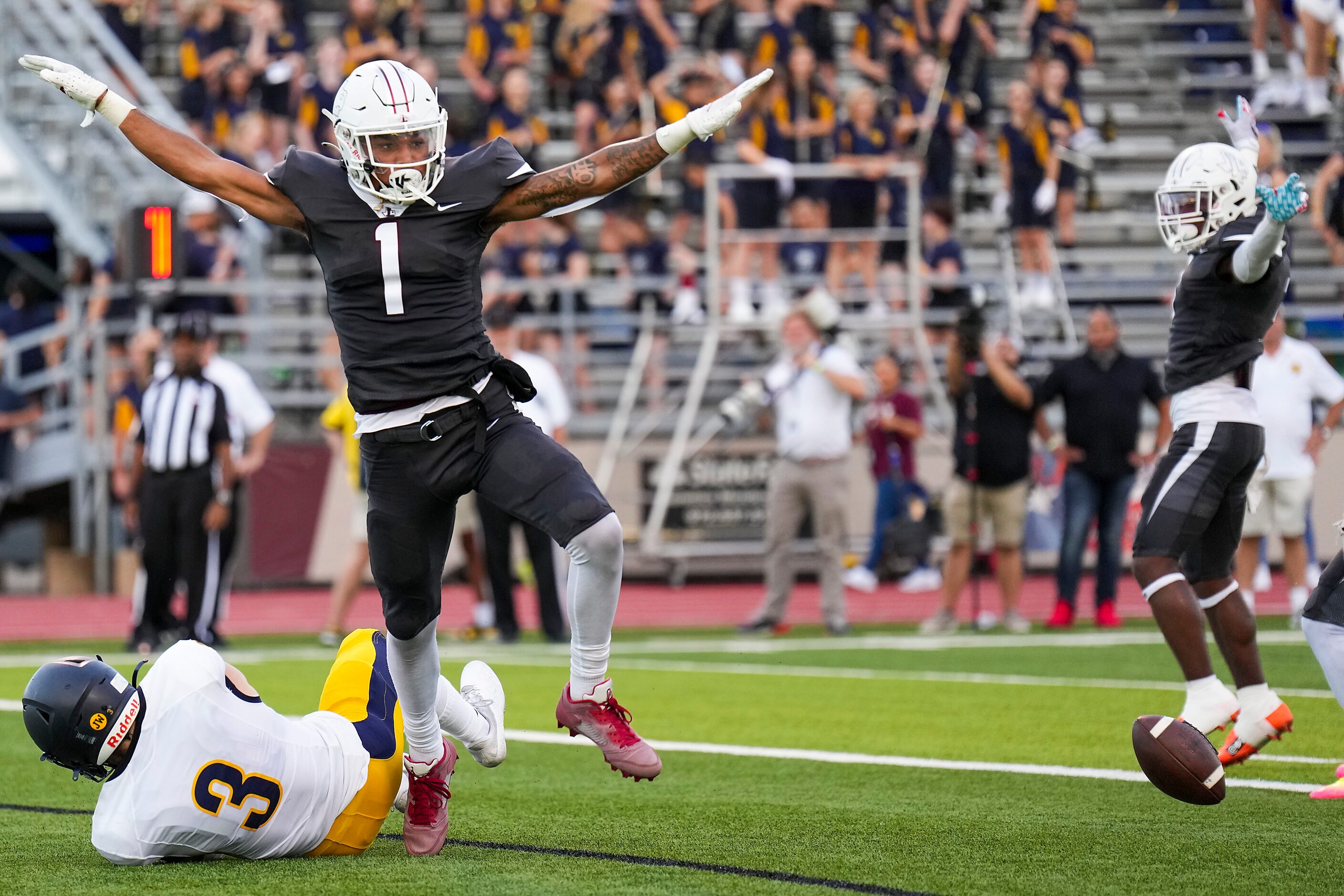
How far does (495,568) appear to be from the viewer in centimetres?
1106

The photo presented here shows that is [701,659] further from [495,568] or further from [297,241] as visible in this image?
[297,241]

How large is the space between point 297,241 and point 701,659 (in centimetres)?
895

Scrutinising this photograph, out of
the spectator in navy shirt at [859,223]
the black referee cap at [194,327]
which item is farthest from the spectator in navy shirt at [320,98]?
the black referee cap at [194,327]

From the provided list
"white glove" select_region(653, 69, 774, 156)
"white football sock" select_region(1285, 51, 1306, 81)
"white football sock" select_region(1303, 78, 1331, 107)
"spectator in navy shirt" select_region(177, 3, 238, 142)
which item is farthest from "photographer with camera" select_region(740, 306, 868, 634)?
"spectator in navy shirt" select_region(177, 3, 238, 142)

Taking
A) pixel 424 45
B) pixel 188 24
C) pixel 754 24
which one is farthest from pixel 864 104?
pixel 188 24

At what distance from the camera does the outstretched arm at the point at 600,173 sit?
15.9 feet

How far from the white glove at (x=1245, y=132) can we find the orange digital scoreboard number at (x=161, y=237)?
8.43m

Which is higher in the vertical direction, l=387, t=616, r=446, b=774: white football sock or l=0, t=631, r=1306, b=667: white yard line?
l=387, t=616, r=446, b=774: white football sock

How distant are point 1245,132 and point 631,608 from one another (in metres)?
8.29

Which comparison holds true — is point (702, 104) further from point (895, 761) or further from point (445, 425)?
point (445, 425)

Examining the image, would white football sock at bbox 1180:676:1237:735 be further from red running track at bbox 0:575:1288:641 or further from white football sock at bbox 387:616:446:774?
red running track at bbox 0:575:1288:641

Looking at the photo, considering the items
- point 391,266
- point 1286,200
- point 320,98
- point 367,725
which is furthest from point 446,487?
point 320,98

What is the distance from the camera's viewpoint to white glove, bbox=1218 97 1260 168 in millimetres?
6164

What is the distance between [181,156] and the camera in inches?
199
